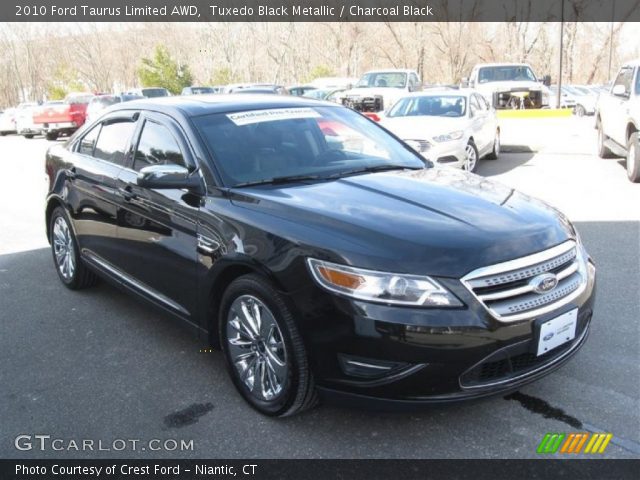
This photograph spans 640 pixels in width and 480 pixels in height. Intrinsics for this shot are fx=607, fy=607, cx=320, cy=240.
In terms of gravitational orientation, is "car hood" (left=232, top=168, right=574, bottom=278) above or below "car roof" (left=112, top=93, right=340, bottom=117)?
below

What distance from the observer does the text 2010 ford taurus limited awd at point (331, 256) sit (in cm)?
266

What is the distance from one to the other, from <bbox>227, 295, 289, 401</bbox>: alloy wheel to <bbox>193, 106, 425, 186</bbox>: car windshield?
30.5 inches

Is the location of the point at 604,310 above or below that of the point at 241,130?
below

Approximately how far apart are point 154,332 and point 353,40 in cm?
4996

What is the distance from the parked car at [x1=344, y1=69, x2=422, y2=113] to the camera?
16.9 m

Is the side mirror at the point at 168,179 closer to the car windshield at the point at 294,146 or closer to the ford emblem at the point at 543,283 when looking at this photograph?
the car windshield at the point at 294,146

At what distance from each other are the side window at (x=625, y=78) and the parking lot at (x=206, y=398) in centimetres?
492

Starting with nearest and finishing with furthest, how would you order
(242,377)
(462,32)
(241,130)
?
(242,377), (241,130), (462,32)

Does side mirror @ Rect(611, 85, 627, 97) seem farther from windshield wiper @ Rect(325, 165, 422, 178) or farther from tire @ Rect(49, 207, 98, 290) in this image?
tire @ Rect(49, 207, 98, 290)

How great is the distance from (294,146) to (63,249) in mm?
2693

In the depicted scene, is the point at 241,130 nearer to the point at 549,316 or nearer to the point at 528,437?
the point at 549,316

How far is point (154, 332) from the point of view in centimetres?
442

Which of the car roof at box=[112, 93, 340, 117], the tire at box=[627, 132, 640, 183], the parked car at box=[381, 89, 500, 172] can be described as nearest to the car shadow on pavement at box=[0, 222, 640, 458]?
the car roof at box=[112, 93, 340, 117]
